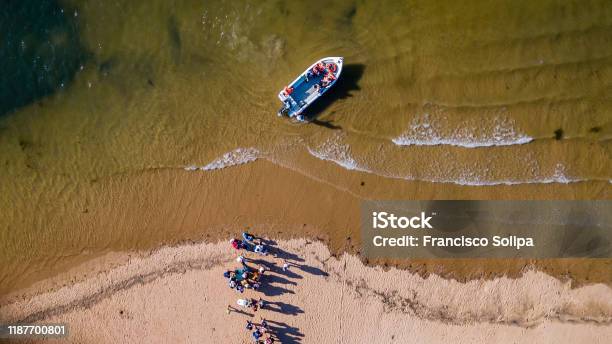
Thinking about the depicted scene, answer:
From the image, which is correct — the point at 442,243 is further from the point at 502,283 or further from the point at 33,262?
the point at 33,262

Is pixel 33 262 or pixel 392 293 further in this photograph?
pixel 33 262

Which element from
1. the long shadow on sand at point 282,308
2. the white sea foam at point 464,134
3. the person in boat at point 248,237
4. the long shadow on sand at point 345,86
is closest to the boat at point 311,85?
the long shadow on sand at point 345,86

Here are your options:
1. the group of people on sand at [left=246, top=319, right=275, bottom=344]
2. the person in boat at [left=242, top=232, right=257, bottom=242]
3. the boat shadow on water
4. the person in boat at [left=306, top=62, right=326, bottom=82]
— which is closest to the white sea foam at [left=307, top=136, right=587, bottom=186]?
the boat shadow on water

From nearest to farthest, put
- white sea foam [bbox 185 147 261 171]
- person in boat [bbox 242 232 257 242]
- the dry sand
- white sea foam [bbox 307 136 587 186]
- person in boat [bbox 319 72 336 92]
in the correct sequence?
the dry sand
white sea foam [bbox 307 136 587 186]
person in boat [bbox 319 72 336 92]
person in boat [bbox 242 232 257 242]
white sea foam [bbox 185 147 261 171]

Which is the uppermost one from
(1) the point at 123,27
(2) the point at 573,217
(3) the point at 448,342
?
(1) the point at 123,27

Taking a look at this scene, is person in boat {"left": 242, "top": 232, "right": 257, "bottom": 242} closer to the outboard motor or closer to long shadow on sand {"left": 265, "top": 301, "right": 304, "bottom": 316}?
long shadow on sand {"left": 265, "top": 301, "right": 304, "bottom": 316}

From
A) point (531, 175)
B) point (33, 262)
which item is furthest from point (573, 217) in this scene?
point (33, 262)
